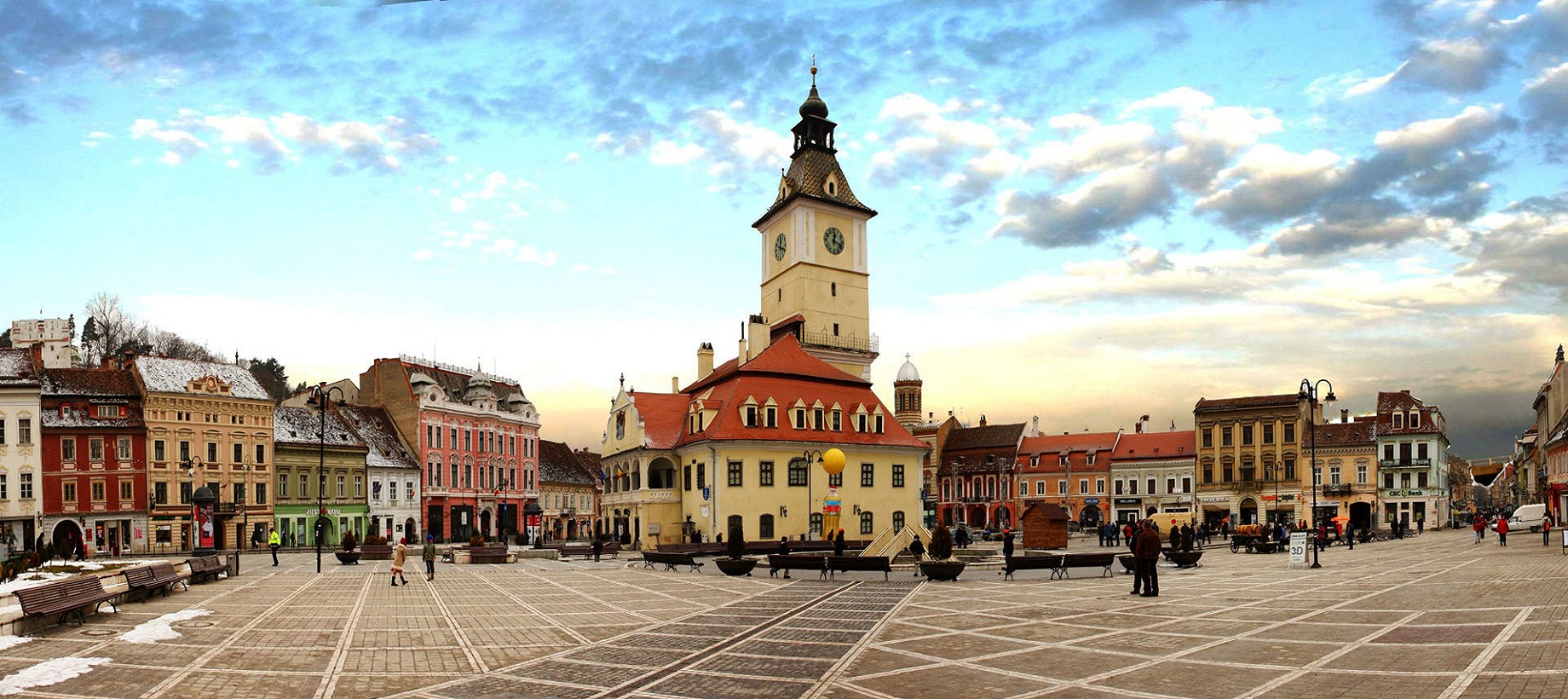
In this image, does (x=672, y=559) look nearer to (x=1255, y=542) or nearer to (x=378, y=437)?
(x=1255, y=542)

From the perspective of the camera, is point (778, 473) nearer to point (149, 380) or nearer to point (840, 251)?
point (840, 251)

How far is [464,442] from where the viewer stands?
3007 inches

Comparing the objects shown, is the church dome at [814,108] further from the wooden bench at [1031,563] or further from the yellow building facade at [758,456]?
the wooden bench at [1031,563]

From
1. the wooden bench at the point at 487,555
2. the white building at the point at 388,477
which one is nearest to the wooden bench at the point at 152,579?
the wooden bench at the point at 487,555

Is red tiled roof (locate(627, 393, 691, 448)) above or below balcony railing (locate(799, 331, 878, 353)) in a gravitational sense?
below

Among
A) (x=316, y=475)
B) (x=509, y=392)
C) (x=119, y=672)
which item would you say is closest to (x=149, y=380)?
(x=316, y=475)

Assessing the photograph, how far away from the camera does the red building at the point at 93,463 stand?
56.2 m

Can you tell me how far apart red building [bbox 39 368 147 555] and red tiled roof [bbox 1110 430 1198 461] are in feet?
226

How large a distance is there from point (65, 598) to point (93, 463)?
46501 millimetres

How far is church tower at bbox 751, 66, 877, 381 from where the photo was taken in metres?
76.1

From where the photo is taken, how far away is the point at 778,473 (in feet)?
189

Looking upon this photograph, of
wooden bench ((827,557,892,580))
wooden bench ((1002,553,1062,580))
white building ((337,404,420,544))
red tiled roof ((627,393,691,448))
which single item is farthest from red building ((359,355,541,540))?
wooden bench ((1002,553,1062,580))

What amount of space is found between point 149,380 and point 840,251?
43540 millimetres

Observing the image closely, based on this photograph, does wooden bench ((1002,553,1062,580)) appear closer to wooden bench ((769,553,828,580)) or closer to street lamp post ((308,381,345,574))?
wooden bench ((769,553,828,580))
